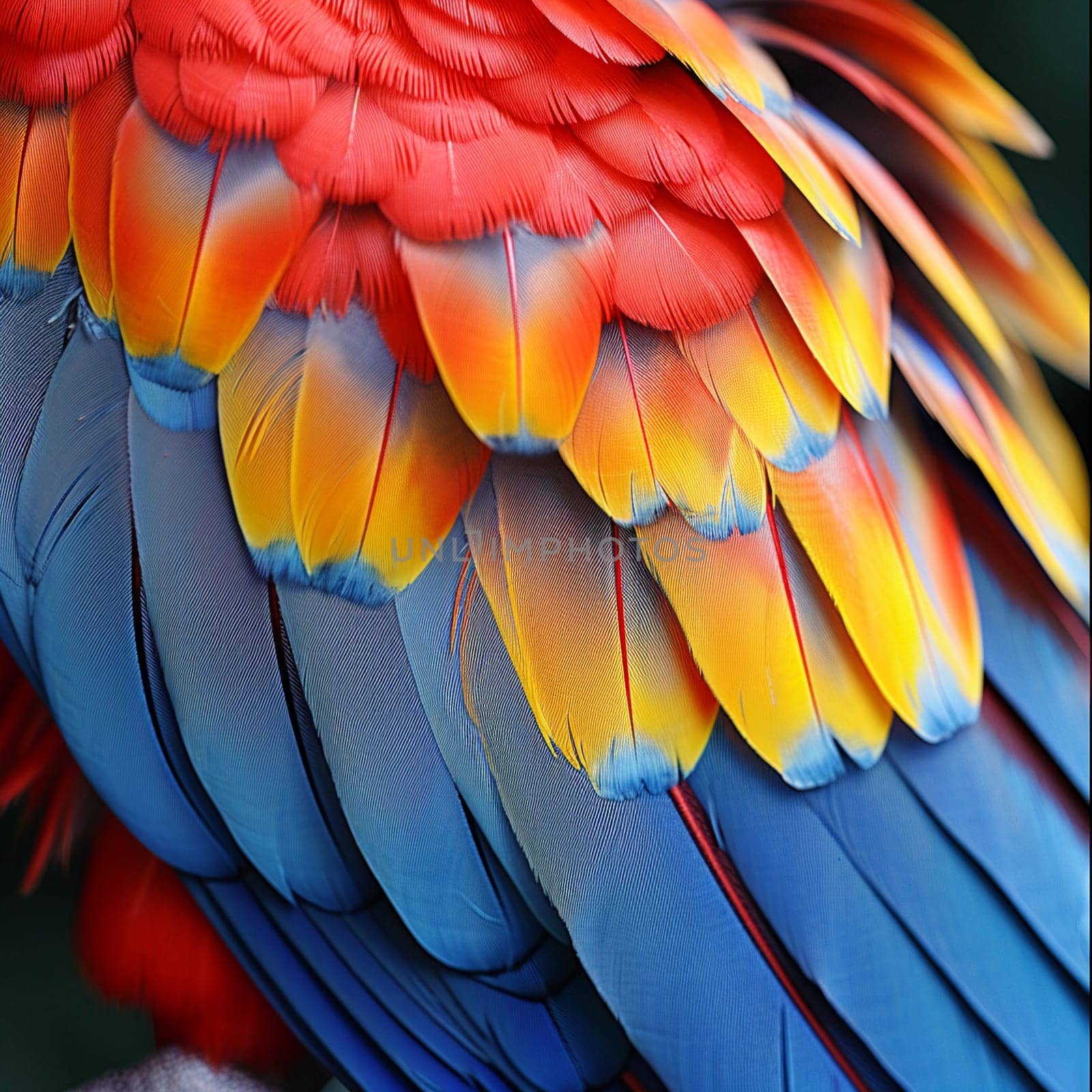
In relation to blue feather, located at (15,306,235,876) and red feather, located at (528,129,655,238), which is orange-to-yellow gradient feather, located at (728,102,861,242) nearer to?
red feather, located at (528,129,655,238)

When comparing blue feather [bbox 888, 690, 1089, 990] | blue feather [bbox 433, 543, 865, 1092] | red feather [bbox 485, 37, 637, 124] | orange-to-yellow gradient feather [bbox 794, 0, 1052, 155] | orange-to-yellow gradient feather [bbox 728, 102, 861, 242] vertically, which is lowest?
blue feather [bbox 433, 543, 865, 1092]

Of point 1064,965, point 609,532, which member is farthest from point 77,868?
point 1064,965

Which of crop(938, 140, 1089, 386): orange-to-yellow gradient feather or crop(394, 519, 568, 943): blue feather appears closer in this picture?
crop(394, 519, 568, 943): blue feather

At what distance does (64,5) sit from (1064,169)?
2.71 feet

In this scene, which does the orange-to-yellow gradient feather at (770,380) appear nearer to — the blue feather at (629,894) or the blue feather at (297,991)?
the blue feather at (629,894)

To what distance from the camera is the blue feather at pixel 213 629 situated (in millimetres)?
410

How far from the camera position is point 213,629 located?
411mm

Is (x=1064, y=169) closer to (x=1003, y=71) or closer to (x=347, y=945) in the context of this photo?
(x=1003, y=71)

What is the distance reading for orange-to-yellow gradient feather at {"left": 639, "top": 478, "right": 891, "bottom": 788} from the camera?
420 millimetres

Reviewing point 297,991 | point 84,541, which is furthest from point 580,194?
point 297,991

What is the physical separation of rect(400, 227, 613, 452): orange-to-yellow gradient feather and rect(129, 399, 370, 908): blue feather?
0.11 m

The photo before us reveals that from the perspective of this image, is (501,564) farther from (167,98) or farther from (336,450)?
(167,98)

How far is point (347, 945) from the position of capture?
44 cm

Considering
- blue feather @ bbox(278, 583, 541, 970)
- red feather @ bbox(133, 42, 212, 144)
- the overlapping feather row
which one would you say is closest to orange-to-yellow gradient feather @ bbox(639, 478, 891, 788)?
the overlapping feather row
